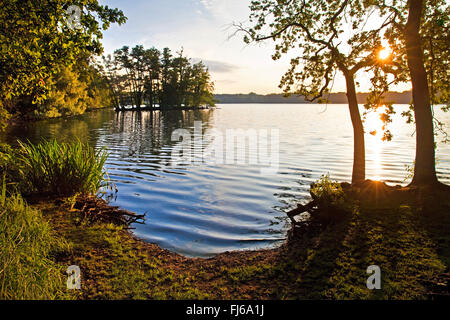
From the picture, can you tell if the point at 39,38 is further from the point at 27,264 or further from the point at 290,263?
the point at 290,263

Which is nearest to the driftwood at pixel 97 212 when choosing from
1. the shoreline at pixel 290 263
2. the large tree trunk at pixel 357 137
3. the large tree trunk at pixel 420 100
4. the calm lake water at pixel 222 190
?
the shoreline at pixel 290 263

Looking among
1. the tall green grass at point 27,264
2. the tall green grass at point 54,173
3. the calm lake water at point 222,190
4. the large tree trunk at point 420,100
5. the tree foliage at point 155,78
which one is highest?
the tree foliage at point 155,78

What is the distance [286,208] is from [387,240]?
5.29 meters

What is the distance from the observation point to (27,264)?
170 inches

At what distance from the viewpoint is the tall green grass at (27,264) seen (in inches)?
147

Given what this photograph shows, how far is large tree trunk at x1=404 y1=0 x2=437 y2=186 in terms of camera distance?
9.15 metres

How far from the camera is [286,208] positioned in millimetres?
10977

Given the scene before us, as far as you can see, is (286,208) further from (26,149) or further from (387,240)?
(26,149)

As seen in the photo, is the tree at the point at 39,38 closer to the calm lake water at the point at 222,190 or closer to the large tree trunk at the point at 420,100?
the calm lake water at the point at 222,190

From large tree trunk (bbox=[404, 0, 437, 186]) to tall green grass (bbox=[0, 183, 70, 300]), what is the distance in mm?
10501

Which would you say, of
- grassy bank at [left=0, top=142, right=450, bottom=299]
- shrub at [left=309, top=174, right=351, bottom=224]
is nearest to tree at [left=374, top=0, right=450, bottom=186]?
grassy bank at [left=0, top=142, right=450, bottom=299]

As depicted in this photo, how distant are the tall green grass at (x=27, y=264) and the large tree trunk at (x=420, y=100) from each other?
10501mm

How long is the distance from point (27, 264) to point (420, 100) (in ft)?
38.1

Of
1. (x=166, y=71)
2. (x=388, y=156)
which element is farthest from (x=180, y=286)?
(x=166, y=71)
